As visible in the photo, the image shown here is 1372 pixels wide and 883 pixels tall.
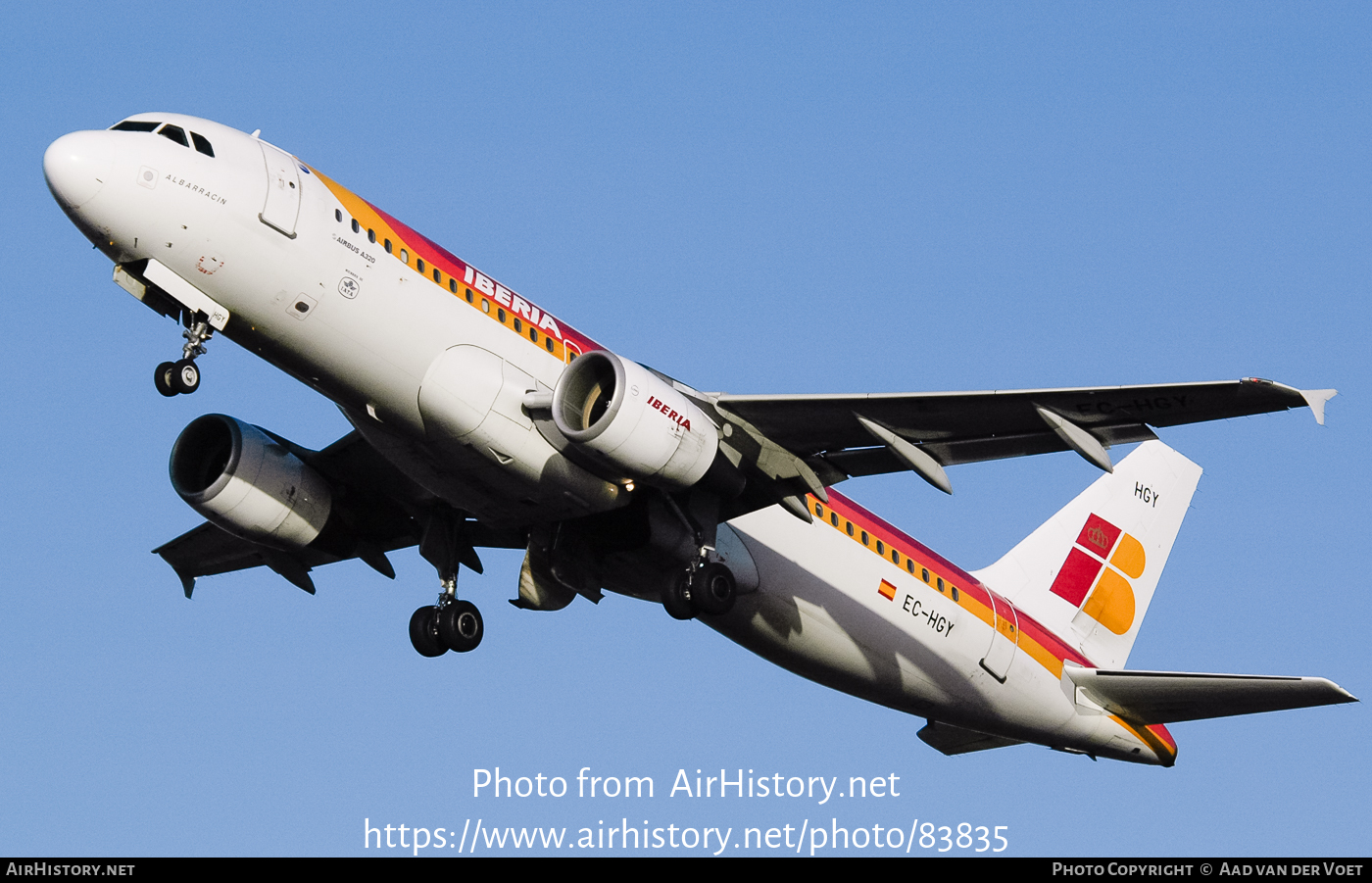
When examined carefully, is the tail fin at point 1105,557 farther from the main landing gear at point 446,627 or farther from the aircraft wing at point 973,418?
the main landing gear at point 446,627

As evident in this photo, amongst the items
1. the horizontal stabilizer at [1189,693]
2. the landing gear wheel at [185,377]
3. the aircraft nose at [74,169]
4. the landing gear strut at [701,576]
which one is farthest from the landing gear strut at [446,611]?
the horizontal stabilizer at [1189,693]

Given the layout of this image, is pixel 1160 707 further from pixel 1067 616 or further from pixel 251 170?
pixel 251 170

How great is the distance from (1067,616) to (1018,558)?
5.16 ft

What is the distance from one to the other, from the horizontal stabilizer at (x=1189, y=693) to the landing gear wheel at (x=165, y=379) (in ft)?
58.3

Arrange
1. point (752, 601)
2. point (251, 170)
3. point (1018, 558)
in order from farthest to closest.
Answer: point (1018, 558), point (752, 601), point (251, 170)

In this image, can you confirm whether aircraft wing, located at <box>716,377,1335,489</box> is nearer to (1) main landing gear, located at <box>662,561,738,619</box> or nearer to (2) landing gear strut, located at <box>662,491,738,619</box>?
(2) landing gear strut, located at <box>662,491,738,619</box>

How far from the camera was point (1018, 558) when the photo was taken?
3506 centimetres

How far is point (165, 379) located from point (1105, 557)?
→ 20783mm

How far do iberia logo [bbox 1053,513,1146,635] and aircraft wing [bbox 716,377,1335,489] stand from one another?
364 inches

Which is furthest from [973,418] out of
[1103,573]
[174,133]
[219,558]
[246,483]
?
[219,558]

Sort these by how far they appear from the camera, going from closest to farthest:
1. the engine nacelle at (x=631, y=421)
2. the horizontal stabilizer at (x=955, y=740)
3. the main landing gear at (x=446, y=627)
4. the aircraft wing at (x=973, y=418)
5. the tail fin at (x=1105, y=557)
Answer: the aircraft wing at (x=973, y=418), the engine nacelle at (x=631, y=421), the main landing gear at (x=446, y=627), the horizontal stabilizer at (x=955, y=740), the tail fin at (x=1105, y=557)

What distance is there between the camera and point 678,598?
88.5 ft

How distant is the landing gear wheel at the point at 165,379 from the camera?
76.9ft
